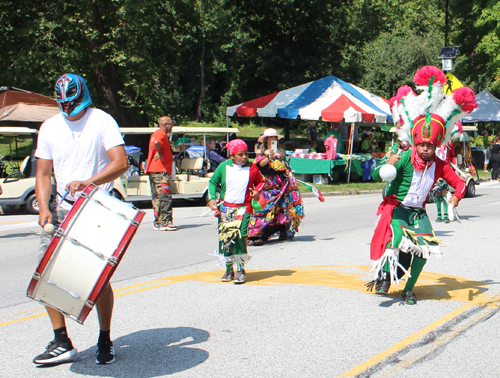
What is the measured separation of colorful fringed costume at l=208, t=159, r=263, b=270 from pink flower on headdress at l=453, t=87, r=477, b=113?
2.38 m

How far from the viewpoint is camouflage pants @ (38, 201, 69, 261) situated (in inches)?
164

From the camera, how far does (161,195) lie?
11.1 m

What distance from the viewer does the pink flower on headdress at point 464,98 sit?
586 cm

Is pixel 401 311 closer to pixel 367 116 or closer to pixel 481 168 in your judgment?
pixel 367 116

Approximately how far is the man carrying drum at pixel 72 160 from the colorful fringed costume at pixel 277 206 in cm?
542

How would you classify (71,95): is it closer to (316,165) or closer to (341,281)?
(341,281)

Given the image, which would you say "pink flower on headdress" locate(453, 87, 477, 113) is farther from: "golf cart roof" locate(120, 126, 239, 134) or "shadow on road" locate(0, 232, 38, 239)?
"golf cart roof" locate(120, 126, 239, 134)

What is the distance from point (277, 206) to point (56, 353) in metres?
5.98

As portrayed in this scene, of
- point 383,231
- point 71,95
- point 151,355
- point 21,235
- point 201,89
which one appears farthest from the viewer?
point 201,89

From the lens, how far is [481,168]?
99.0 feet

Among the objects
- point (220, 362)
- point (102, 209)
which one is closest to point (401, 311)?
point (220, 362)

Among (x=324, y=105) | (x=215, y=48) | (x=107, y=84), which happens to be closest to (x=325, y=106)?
(x=324, y=105)

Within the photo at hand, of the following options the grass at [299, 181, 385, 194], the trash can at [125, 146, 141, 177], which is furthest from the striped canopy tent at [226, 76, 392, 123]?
the trash can at [125, 146, 141, 177]

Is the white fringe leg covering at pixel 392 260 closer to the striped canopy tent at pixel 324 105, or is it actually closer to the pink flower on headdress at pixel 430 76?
the pink flower on headdress at pixel 430 76
